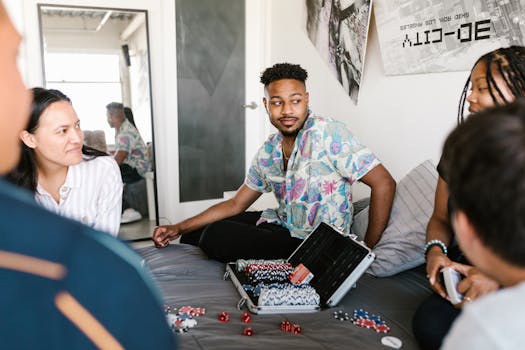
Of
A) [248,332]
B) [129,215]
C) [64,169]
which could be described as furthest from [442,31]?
[129,215]

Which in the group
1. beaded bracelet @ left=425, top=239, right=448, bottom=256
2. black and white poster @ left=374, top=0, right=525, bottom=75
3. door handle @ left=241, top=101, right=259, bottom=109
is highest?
black and white poster @ left=374, top=0, right=525, bottom=75

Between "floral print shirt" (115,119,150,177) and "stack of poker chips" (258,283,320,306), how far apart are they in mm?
2378

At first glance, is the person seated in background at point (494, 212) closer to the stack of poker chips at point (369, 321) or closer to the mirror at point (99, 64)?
the stack of poker chips at point (369, 321)

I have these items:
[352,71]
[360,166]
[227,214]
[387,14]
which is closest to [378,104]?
[352,71]

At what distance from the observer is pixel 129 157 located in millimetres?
3736

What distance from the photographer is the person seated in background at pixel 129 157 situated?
142 inches

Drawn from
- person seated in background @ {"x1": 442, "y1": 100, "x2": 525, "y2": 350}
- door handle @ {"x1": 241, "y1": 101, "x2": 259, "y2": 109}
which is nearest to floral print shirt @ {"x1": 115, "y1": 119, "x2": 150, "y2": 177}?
door handle @ {"x1": 241, "y1": 101, "x2": 259, "y2": 109}

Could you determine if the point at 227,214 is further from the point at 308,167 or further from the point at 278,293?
the point at 278,293

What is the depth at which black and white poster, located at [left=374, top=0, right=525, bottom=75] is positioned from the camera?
1819mm

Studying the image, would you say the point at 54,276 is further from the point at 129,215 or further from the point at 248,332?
the point at 129,215

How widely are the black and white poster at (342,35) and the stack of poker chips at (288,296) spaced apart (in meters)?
1.50

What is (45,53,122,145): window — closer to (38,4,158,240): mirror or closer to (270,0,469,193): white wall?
(38,4,158,240): mirror

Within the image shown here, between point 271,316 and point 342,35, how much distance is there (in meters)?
1.87

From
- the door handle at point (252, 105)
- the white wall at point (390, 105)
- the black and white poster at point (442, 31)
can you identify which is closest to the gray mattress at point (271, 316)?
the white wall at point (390, 105)
